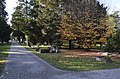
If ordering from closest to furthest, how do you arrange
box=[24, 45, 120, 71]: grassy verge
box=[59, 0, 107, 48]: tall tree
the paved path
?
the paved path
box=[24, 45, 120, 71]: grassy verge
box=[59, 0, 107, 48]: tall tree

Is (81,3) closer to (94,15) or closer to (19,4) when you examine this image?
(94,15)

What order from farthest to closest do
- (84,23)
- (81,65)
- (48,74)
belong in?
(84,23) < (81,65) < (48,74)

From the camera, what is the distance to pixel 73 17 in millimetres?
33812

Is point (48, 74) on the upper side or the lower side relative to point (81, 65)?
lower

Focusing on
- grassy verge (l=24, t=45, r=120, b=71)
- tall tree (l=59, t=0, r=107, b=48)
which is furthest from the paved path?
tall tree (l=59, t=0, r=107, b=48)

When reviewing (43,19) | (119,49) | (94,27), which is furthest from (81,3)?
(119,49)

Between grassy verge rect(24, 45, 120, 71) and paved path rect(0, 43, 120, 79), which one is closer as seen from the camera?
paved path rect(0, 43, 120, 79)

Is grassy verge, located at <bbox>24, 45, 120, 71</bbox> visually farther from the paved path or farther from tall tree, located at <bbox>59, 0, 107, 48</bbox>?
tall tree, located at <bbox>59, 0, 107, 48</bbox>

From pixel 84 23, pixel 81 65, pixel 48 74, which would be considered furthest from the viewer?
pixel 84 23

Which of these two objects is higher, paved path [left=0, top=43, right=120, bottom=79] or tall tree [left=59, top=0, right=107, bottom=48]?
tall tree [left=59, top=0, right=107, bottom=48]

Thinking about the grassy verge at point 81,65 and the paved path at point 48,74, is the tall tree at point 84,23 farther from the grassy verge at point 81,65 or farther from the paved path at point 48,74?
the paved path at point 48,74

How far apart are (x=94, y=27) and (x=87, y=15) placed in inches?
79.9

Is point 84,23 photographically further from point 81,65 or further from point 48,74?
point 48,74

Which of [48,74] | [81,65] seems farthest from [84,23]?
[48,74]
